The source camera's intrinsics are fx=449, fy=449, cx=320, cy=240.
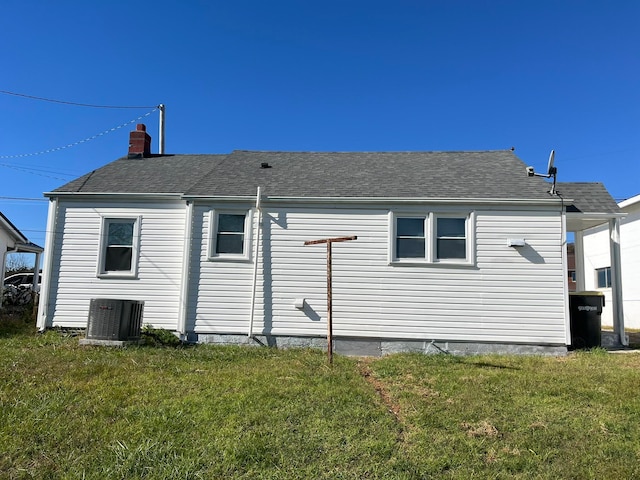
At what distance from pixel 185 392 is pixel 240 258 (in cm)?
401

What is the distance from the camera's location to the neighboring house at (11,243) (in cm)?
1522

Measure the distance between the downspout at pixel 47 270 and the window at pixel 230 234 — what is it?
3.61 metres

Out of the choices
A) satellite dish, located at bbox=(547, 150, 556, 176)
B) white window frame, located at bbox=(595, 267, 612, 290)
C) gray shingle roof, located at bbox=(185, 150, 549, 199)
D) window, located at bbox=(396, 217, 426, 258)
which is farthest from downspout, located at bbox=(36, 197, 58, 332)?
white window frame, located at bbox=(595, 267, 612, 290)

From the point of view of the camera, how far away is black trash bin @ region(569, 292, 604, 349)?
907cm

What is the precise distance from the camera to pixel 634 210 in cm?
1446

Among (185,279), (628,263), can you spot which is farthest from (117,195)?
(628,263)

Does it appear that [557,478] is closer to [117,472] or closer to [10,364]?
[117,472]

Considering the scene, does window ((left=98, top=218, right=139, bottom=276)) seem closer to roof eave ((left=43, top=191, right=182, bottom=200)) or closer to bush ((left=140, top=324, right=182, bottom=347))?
roof eave ((left=43, top=191, right=182, bottom=200))

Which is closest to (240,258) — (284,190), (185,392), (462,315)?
(284,190)

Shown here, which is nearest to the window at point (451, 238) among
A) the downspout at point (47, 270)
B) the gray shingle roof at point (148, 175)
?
the gray shingle roof at point (148, 175)

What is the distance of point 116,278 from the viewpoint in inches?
380

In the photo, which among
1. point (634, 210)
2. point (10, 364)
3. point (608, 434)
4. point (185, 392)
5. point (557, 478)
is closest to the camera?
point (557, 478)

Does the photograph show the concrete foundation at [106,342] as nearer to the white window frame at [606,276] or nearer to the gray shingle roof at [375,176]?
the gray shingle roof at [375,176]

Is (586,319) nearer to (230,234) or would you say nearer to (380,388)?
(380,388)
